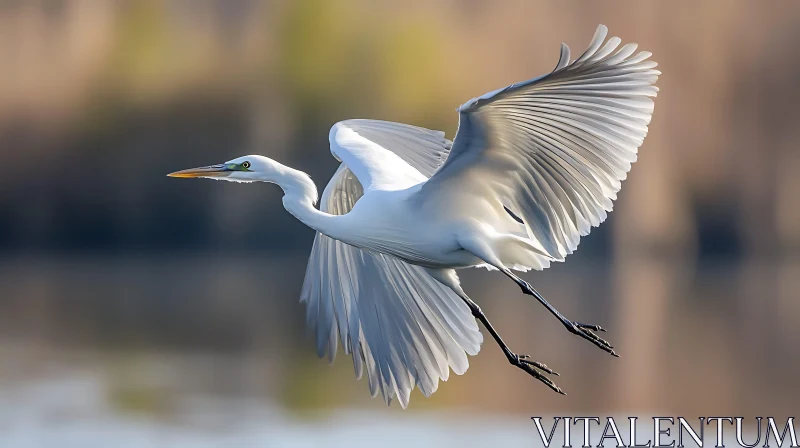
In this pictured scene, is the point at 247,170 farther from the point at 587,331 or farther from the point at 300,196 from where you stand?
the point at 587,331

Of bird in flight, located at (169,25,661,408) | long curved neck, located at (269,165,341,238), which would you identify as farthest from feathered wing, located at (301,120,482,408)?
long curved neck, located at (269,165,341,238)

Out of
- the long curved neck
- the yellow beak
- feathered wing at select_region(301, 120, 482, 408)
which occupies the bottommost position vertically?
feathered wing at select_region(301, 120, 482, 408)

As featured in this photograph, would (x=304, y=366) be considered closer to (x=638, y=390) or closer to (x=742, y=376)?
(x=638, y=390)

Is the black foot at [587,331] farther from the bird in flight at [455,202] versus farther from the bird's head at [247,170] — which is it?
the bird's head at [247,170]

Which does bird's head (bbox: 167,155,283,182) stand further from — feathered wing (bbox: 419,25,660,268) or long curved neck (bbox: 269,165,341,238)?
feathered wing (bbox: 419,25,660,268)

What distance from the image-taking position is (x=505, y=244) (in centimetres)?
452

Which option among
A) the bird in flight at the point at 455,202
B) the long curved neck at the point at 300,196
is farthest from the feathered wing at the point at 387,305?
the long curved neck at the point at 300,196

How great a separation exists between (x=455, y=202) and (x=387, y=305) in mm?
971

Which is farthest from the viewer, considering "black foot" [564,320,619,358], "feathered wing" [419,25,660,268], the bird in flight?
"black foot" [564,320,619,358]

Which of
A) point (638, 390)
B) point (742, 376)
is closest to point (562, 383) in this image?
point (638, 390)

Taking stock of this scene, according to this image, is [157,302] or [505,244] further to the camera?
[157,302]

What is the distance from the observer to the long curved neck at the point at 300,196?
4.50 m

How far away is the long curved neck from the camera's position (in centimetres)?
450

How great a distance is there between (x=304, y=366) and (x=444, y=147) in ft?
21.4
